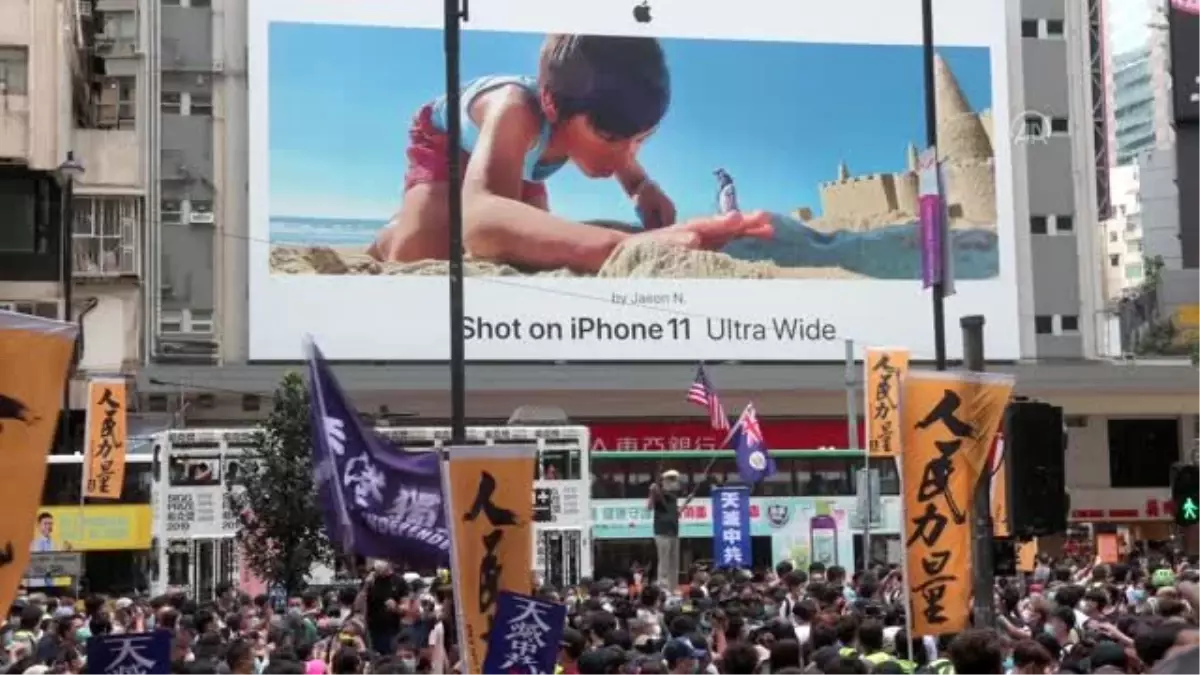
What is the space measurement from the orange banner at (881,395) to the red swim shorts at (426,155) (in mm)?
19967

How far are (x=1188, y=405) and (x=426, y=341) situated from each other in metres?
20.6

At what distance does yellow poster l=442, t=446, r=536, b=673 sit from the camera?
9.87m

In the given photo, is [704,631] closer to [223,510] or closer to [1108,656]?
[1108,656]

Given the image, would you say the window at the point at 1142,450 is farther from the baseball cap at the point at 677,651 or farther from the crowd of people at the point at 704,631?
the baseball cap at the point at 677,651

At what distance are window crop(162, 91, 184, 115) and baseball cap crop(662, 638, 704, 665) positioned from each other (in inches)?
1437

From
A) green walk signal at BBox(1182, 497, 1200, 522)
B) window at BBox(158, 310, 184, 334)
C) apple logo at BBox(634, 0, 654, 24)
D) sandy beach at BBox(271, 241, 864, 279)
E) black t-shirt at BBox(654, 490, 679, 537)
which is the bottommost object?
black t-shirt at BBox(654, 490, 679, 537)

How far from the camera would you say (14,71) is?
36.3m

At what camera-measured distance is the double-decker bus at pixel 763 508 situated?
32000 millimetres

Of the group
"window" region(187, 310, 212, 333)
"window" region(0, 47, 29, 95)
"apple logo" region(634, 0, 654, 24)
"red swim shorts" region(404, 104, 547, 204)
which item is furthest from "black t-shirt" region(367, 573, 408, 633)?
"apple logo" region(634, 0, 654, 24)

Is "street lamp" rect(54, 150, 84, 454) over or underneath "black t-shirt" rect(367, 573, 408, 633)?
over

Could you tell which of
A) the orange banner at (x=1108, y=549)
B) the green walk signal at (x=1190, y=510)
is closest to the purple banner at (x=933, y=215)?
the green walk signal at (x=1190, y=510)

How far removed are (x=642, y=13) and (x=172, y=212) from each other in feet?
42.1

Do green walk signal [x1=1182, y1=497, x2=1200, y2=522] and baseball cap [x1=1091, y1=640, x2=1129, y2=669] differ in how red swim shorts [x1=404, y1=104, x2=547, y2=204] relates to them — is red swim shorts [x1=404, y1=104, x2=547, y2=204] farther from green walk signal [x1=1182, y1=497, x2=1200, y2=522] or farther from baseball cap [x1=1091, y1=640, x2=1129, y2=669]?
baseball cap [x1=1091, y1=640, x2=1129, y2=669]

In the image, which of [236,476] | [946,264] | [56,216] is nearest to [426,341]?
[56,216]
